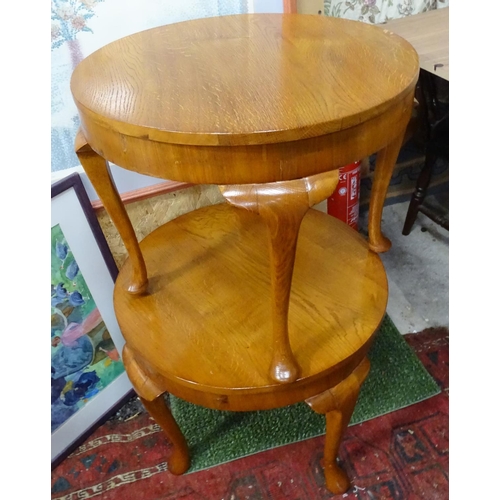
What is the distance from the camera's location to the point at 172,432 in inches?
35.0

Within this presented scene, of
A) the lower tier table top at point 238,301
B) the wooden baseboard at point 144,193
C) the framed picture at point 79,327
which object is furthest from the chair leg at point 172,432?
the wooden baseboard at point 144,193

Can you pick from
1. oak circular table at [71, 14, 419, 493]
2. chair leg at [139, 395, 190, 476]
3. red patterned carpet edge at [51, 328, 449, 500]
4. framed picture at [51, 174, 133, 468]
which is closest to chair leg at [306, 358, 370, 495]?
oak circular table at [71, 14, 419, 493]

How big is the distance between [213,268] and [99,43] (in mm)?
454

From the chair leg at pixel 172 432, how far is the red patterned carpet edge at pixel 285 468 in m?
0.03

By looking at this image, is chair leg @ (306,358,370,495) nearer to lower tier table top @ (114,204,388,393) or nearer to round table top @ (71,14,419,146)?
lower tier table top @ (114,204,388,393)

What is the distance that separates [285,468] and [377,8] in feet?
3.79

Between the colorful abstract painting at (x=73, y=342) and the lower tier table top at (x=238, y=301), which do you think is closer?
the lower tier table top at (x=238, y=301)

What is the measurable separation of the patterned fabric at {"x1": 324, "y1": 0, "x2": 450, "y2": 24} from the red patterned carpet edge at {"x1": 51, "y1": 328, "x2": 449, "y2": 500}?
968mm

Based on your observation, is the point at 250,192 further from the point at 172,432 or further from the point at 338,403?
the point at 172,432

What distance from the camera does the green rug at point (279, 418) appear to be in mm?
1028

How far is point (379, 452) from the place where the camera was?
1.00 metres

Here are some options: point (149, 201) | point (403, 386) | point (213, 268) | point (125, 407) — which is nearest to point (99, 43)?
point (149, 201)

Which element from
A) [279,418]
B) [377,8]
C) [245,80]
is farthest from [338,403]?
[377,8]

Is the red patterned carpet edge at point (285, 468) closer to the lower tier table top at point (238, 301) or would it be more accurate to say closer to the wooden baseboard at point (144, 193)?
the lower tier table top at point (238, 301)
